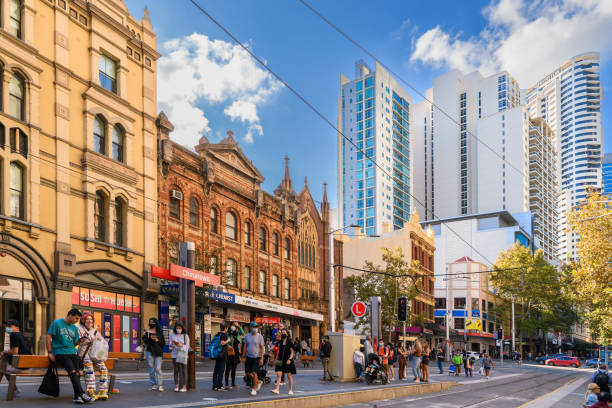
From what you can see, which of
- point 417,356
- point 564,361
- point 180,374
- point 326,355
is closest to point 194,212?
point 417,356

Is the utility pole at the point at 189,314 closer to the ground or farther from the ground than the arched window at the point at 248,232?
closer to the ground

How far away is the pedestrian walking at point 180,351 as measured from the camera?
14547 millimetres

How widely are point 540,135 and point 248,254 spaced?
431ft

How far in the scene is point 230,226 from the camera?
40.0 meters

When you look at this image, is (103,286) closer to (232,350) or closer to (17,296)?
(17,296)

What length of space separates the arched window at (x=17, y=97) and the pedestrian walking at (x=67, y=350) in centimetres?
1637

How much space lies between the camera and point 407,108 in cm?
14675

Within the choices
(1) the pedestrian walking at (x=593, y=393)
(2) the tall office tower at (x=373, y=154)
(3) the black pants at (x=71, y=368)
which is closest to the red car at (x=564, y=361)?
(2) the tall office tower at (x=373, y=154)

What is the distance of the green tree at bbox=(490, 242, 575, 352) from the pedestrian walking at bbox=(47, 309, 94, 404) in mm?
69760

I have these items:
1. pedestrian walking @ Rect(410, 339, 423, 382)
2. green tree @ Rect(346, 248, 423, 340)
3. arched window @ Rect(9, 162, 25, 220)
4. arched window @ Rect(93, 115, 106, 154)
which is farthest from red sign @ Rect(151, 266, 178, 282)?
green tree @ Rect(346, 248, 423, 340)

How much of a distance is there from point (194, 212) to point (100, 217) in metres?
7.67

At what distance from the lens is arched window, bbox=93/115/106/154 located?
96.6 feet

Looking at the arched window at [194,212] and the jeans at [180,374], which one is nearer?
the jeans at [180,374]

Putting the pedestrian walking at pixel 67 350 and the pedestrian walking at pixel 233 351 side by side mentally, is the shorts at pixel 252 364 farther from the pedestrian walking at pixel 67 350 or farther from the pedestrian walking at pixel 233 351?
the pedestrian walking at pixel 67 350
